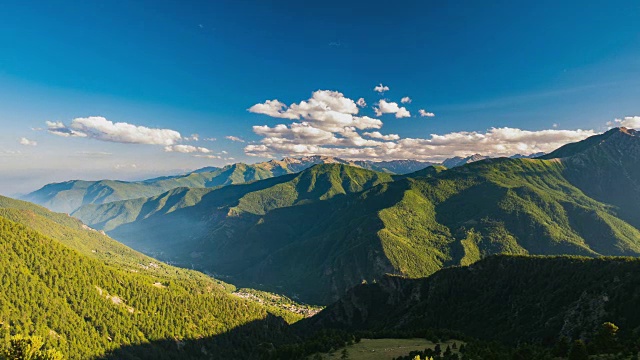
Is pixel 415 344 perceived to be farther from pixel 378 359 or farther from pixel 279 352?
pixel 279 352

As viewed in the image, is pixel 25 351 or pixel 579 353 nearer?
pixel 579 353

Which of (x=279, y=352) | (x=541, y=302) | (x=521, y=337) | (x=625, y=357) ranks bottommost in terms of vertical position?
(x=279, y=352)

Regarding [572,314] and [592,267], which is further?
[592,267]

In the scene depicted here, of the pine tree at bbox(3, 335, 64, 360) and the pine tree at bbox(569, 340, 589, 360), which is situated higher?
the pine tree at bbox(569, 340, 589, 360)

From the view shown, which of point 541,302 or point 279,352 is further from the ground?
point 541,302

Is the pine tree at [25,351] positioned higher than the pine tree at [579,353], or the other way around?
the pine tree at [579,353]

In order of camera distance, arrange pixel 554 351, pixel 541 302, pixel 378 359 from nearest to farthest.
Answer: pixel 554 351, pixel 378 359, pixel 541 302

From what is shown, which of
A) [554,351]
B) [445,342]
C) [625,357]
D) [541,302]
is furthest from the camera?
[541,302]

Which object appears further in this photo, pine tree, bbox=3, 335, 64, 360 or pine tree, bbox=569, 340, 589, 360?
pine tree, bbox=3, 335, 64, 360

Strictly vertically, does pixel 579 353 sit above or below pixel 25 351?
above

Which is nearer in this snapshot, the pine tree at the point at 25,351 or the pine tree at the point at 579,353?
the pine tree at the point at 579,353

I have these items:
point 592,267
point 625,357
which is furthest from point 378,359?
point 592,267
